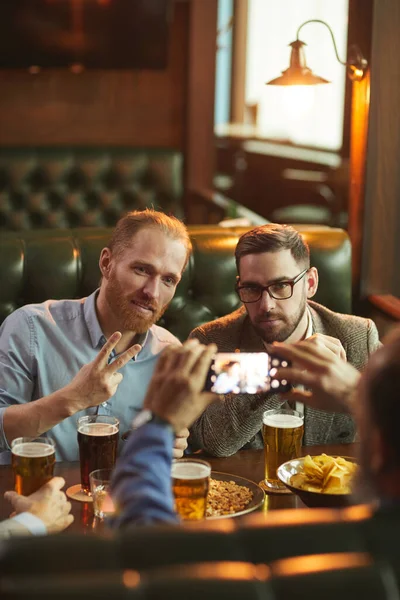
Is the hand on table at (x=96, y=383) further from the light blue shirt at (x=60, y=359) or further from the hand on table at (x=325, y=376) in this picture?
the hand on table at (x=325, y=376)

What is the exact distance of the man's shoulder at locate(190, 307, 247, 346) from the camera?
2408 millimetres

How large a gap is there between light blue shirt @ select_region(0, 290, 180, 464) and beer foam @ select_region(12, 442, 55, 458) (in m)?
0.55

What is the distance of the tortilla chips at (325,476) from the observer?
1646 mm

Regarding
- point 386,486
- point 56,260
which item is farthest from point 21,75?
point 386,486

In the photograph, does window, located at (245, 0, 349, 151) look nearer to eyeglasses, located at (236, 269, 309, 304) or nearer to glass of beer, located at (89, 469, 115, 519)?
eyeglasses, located at (236, 269, 309, 304)

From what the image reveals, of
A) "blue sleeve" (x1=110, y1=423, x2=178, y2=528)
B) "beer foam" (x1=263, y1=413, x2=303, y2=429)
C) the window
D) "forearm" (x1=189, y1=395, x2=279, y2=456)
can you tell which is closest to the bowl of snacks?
"beer foam" (x1=263, y1=413, x2=303, y2=429)

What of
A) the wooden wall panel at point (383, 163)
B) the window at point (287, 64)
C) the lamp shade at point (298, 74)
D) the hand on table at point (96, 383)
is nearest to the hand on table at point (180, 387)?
the hand on table at point (96, 383)

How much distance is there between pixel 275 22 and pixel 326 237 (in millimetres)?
7137

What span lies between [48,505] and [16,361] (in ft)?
2.62

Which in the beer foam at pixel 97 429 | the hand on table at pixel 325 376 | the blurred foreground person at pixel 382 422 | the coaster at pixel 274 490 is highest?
the blurred foreground person at pixel 382 422

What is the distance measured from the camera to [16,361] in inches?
88.6

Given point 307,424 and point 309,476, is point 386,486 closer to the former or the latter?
point 309,476

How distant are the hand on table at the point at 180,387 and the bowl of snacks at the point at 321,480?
43 centimetres

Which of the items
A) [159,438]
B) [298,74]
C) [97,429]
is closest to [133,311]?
[97,429]
